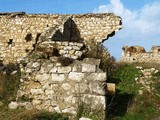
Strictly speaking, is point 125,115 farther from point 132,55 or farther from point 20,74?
point 132,55

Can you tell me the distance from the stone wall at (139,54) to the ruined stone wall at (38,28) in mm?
5460

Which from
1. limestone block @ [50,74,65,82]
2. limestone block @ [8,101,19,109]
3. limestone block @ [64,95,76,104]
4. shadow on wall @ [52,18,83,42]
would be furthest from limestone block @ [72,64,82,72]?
shadow on wall @ [52,18,83,42]

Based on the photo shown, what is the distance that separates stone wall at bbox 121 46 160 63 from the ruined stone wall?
5.46m

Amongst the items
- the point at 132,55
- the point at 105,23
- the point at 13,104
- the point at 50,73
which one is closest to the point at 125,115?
the point at 50,73

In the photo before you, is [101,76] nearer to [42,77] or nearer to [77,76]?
[77,76]

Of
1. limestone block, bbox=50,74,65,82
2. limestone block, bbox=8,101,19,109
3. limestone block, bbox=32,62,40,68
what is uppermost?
limestone block, bbox=32,62,40,68

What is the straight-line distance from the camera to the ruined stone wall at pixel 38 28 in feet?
61.6

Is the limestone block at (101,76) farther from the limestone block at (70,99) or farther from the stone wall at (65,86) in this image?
the limestone block at (70,99)

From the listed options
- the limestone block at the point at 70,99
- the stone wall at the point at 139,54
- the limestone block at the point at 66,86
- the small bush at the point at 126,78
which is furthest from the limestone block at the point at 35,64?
the stone wall at the point at 139,54

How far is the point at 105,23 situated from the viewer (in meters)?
18.8

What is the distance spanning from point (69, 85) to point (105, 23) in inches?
344

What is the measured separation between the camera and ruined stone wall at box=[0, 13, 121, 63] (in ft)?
61.6

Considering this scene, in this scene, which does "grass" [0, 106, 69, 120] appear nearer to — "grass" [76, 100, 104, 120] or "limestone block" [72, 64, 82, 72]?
"grass" [76, 100, 104, 120]

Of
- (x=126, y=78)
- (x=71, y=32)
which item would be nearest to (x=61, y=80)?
(x=126, y=78)
